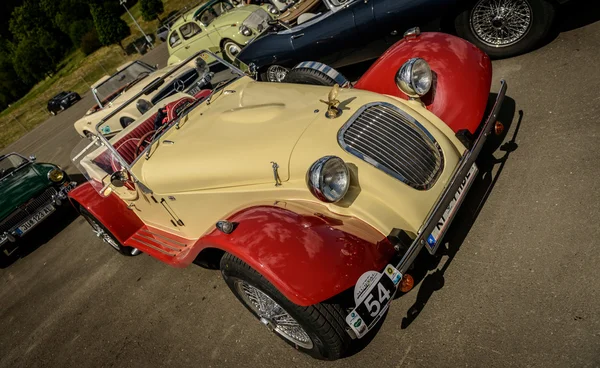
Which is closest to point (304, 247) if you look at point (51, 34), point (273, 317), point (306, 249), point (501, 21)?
point (306, 249)

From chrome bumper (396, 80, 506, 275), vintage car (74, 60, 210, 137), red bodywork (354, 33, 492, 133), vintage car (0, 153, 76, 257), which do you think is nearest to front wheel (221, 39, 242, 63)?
vintage car (74, 60, 210, 137)

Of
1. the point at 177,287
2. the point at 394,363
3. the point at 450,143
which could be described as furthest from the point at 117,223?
the point at 450,143

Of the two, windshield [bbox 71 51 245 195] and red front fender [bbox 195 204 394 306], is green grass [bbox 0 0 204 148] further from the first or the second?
red front fender [bbox 195 204 394 306]

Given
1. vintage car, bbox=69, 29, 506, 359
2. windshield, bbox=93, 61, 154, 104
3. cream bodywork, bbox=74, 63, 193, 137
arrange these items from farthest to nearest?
1. windshield, bbox=93, 61, 154, 104
2. cream bodywork, bbox=74, 63, 193, 137
3. vintage car, bbox=69, 29, 506, 359

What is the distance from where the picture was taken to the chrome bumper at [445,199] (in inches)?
108

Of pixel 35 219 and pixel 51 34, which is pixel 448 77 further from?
pixel 51 34

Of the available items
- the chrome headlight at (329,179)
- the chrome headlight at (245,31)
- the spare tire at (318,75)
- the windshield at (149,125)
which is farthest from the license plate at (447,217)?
the chrome headlight at (245,31)

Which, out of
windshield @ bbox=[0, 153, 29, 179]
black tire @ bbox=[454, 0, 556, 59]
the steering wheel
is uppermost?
windshield @ bbox=[0, 153, 29, 179]

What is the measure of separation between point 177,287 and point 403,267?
2835 mm

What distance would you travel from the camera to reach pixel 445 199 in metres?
2.99

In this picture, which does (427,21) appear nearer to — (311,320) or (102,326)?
(311,320)

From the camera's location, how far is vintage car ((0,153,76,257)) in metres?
6.68

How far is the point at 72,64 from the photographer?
3447 cm

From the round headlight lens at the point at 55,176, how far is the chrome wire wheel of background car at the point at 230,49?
543cm
